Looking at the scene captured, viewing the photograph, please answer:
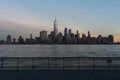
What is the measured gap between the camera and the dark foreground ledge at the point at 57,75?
773 inches

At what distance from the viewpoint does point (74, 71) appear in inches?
783

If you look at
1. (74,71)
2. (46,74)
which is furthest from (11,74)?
(74,71)

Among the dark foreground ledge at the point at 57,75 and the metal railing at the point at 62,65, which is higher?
the metal railing at the point at 62,65

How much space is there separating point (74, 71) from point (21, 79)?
334 cm

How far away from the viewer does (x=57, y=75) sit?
19.7 metres

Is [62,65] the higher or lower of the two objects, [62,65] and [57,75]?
the higher

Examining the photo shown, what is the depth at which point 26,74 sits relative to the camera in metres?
19.7

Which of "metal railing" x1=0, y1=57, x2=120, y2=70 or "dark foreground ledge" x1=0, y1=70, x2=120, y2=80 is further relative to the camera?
Answer: "metal railing" x1=0, y1=57, x2=120, y2=70

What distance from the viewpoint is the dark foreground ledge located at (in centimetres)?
1962

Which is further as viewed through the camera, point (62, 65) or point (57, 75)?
point (62, 65)

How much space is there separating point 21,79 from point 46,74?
1573 millimetres

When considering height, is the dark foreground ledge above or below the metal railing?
below

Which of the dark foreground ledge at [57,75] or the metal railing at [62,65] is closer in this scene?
the dark foreground ledge at [57,75]

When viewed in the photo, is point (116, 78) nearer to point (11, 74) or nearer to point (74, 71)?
point (74, 71)
